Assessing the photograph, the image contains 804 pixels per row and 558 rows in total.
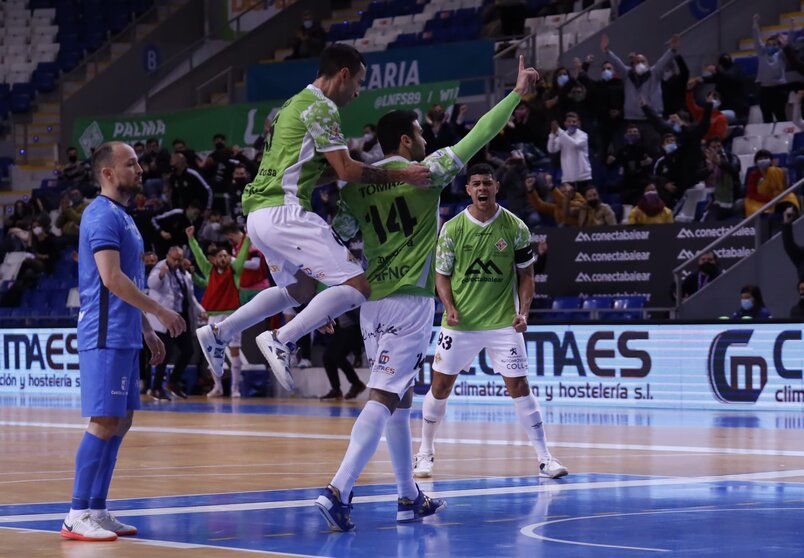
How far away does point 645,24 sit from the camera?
27.1m

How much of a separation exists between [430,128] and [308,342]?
442 cm

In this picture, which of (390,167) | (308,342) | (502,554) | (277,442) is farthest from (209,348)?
(308,342)

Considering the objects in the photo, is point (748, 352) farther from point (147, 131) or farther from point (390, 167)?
point (147, 131)

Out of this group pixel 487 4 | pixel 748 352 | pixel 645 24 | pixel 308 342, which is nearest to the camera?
pixel 748 352

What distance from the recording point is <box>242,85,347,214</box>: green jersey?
26.8 feet

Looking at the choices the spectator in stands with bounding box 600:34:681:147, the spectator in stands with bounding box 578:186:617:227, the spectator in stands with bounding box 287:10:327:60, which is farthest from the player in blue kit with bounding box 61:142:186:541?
the spectator in stands with bounding box 287:10:327:60

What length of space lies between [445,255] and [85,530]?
207 inches

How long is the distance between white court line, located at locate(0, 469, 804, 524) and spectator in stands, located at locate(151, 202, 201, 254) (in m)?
17.6

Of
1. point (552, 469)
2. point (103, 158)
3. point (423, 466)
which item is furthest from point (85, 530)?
point (552, 469)

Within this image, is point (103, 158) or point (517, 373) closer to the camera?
point (103, 158)

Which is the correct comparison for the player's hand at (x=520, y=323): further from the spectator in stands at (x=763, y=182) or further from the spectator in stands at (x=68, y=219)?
the spectator in stands at (x=68, y=219)

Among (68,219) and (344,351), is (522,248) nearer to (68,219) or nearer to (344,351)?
(344,351)

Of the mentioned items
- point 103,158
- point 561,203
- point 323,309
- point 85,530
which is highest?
point 561,203

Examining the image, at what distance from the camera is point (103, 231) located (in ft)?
25.6
